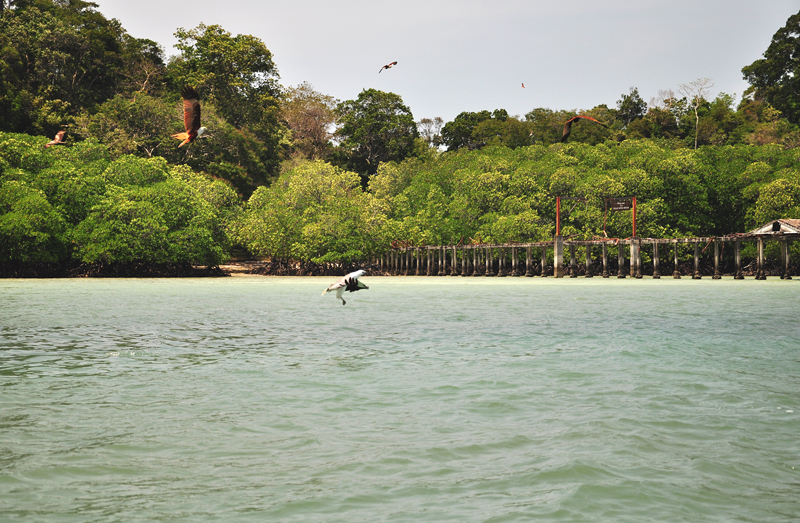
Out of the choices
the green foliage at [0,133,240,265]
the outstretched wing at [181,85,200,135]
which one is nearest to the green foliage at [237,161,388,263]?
the green foliage at [0,133,240,265]

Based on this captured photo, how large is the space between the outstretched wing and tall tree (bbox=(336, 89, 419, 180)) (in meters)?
77.1

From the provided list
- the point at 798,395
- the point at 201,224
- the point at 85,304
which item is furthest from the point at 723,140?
the point at 798,395

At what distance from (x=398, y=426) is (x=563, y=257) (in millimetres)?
55380

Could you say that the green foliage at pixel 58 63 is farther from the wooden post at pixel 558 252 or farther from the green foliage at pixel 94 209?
the wooden post at pixel 558 252

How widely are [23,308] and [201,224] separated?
31.5 meters

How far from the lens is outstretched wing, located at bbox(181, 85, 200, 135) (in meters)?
13.5

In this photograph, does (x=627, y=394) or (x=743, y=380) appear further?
(x=743, y=380)

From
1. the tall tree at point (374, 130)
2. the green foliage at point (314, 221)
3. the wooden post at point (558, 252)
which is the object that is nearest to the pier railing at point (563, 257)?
the wooden post at point (558, 252)

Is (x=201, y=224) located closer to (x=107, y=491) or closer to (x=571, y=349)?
(x=571, y=349)

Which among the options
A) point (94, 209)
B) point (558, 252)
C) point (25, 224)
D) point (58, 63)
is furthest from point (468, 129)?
point (25, 224)

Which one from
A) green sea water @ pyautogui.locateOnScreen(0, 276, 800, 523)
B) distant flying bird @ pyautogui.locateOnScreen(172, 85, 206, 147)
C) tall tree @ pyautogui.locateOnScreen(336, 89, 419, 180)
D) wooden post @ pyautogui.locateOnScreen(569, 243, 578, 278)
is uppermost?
tall tree @ pyautogui.locateOnScreen(336, 89, 419, 180)

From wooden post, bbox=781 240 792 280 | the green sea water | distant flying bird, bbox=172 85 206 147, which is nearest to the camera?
the green sea water

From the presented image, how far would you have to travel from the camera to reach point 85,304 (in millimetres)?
28062

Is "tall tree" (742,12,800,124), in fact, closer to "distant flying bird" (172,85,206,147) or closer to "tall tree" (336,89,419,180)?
Answer: "tall tree" (336,89,419,180)
